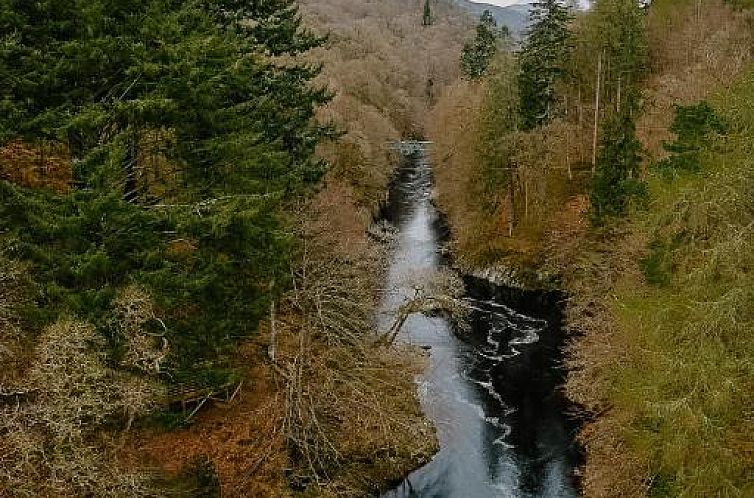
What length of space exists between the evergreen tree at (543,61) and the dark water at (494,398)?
12581mm

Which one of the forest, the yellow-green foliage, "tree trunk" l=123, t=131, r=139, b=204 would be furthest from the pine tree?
"tree trunk" l=123, t=131, r=139, b=204

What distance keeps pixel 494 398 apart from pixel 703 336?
15832 millimetres

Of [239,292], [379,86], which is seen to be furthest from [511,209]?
[379,86]

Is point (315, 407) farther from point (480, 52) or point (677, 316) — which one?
point (480, 52)

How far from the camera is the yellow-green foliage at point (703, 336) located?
606 inches

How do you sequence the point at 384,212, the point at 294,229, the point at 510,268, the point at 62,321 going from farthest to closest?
the point at 384,212 → the point at 510,268 → the point at 294,229 → the point at 62,321

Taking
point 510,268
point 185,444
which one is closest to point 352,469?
point 185,444

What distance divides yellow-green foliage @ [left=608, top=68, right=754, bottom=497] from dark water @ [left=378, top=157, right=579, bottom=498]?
5092mm

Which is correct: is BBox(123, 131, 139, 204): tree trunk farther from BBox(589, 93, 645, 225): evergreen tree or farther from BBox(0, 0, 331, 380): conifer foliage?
BBox(589, 93, 645, 225): evergreen tree

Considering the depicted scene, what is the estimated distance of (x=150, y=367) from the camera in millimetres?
15930

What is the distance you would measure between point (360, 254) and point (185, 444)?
12506 mm

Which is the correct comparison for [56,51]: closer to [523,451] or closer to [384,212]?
[523,451]

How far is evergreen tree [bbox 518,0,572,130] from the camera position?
48.8 metres

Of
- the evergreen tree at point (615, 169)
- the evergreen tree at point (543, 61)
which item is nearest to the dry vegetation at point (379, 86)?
the evergreen tree at point (543, 61)
